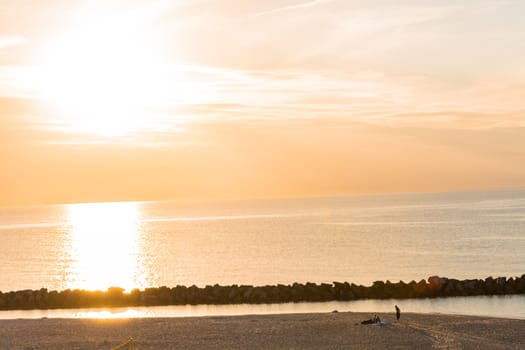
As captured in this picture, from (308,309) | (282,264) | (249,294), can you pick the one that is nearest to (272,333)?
(308,309)

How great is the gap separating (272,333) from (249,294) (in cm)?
1503

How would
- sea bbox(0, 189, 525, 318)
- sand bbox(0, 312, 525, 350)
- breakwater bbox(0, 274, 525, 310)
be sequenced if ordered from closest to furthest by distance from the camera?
1. sand bbox(0, 312, 525, 350)
2. sea bbox(0, 189, 525, 318)
3. breakwater bbox(0, 274, 525, 310)

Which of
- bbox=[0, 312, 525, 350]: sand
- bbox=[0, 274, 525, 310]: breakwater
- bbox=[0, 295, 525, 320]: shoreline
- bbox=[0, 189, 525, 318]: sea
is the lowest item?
bbox=[0, 312, 525, 350]: sand

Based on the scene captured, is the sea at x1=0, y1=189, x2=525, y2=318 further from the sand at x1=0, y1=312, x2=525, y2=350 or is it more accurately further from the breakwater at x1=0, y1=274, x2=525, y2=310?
the sand at x1=0, y1=312, x2=525, y2=350

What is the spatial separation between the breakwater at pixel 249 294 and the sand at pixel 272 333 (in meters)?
10.2

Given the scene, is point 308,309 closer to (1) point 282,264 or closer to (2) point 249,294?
(2) point 249,294

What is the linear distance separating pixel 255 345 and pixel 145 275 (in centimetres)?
4144

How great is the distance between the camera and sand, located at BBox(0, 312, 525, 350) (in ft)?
83.1

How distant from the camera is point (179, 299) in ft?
140

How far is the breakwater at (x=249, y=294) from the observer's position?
42375mm

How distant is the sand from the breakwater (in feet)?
33.4

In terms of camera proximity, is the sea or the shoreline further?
the sea

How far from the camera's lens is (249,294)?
1668 inches

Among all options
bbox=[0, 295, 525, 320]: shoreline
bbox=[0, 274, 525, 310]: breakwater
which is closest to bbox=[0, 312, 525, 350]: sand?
bbox=[0, 295, 525, 320]: shoreline
